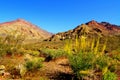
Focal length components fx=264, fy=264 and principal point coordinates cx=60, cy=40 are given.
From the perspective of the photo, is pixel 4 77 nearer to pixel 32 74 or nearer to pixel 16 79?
pixel 16 79

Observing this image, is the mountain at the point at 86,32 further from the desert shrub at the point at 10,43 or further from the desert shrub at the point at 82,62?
the desert shrub at the point at 82,62

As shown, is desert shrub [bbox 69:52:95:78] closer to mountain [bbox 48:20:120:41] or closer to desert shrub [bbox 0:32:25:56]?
desert shrub [bbox 0:32:25:56]

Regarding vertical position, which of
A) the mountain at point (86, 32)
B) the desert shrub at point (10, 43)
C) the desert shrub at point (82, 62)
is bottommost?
the desert shrub at point (82, 62)

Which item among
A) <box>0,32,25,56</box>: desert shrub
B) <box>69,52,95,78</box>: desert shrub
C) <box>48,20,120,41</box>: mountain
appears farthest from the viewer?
<box>48,20,120,41</box>: mountain

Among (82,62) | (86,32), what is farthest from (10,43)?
(86,32)

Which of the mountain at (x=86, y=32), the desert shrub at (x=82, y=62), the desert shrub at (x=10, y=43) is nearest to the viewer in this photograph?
the desert shrub at (x=82, y=62)

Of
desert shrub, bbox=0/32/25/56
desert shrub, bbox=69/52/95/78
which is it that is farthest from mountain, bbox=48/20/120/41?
desert shrub, bbox=69/52/95/78

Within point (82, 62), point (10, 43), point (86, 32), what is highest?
point (86, 32)

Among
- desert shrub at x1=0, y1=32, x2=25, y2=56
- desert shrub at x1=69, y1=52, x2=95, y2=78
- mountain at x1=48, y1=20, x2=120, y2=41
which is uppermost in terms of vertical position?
mountain at x1=48, y1=20, x2=120, y2=41

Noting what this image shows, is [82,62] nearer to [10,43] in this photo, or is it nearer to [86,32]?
[10,43]

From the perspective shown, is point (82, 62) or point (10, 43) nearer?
point (82, 62)

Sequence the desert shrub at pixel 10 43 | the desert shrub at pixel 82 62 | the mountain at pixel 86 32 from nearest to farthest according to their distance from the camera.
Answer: the desert shrub at pixel 82 62 → the desert shrub at pixel 10 43 → the mountain at pixel 86 32

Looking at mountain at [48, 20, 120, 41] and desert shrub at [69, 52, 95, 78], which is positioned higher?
mountain at [48, 20, 120, 41]

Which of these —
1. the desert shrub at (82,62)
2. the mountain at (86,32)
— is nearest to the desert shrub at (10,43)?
the desert shrub at (82,62)
